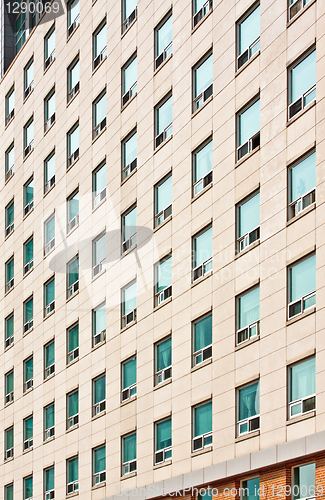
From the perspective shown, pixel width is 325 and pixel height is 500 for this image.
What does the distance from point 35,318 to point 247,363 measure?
Result: 60.9ft

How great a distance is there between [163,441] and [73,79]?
64.0 feet

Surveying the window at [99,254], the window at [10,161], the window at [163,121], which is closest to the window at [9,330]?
the window at [10,161]

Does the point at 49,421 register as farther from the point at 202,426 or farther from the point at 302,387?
the point at 302,387

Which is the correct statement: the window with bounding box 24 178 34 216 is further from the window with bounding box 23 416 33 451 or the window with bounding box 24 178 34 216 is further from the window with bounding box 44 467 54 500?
the window with bounding box 44 467 54 500

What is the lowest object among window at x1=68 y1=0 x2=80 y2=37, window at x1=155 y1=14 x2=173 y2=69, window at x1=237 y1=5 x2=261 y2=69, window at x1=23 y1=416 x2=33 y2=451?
window at x1=23 y1=416 x2=33 y2=451

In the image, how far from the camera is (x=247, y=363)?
91.4 ft

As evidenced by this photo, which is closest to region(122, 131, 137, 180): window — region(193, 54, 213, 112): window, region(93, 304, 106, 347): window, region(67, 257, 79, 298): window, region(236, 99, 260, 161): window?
region(193, 54, 213, 112): window

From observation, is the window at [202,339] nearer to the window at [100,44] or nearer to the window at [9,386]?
the window at [100,44]

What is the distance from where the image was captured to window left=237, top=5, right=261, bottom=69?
30359 millimetres

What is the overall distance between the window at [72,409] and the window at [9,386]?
7577 mm

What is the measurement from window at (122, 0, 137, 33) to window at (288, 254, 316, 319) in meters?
16.4

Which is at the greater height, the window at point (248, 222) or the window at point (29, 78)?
the window at point (29, 78)

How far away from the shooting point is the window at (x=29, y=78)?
49.1 meters

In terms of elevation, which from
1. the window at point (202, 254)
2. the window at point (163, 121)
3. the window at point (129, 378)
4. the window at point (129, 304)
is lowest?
the window at point (129, 378)
